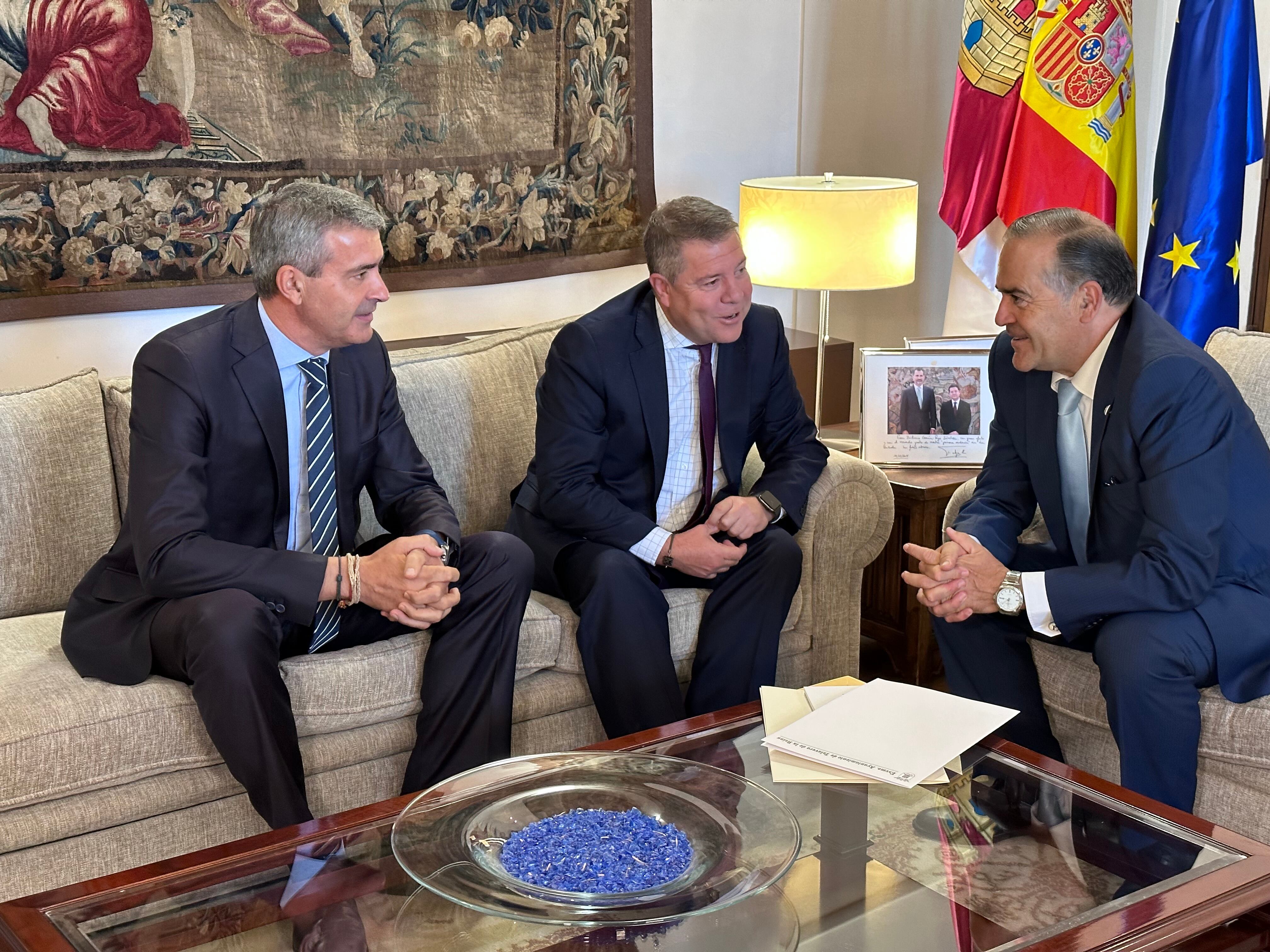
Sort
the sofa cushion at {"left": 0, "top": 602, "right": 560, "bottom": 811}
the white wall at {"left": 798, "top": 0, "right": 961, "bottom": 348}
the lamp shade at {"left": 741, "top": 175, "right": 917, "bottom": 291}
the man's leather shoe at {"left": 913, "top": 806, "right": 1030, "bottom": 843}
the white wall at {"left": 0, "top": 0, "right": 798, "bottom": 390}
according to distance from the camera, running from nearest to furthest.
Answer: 1. the man's leather shoe at {"left": 913, "top": 806, "right": 1030, "bottom": 843}
2. the sofa cushion at {"left": 0, "top": 602, "right": 560, "bottom": 811}
3. the lamp shade at {"left": 741, "top": 175, "right": 917, "bottom": 291}
4. the white wall at {"left": 0, "top": 0, "right": 798, "bottom": 390}
5. the white wall at {"left": 798, "top": 0, "right": 961, "bottom": 348}

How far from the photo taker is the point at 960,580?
2.31 m

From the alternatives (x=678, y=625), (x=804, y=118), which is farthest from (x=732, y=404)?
(x=804, y=118)

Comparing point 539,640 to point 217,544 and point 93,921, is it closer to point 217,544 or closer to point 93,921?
point 217,544

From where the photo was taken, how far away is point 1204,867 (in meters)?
1.55

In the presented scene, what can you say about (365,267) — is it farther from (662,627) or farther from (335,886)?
(335,886)

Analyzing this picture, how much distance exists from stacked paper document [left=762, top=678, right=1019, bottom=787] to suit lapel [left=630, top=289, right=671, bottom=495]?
30.8 inches

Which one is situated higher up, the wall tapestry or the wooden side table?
the wall tapestry

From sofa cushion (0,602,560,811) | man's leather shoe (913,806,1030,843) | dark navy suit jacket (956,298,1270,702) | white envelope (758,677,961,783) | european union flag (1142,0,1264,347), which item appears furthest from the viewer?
european union flag (1142,0,1264,347)

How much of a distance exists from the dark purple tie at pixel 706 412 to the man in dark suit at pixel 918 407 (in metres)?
0.70

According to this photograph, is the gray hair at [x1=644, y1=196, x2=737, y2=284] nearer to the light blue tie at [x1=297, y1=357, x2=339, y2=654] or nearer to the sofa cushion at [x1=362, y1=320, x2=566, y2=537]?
the sofa cushion at [x1=362, y1=320, x2=566, y2=537]

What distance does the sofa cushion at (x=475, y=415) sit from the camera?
284cm

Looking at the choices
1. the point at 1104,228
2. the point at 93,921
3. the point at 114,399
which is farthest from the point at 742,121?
the point at 93,921

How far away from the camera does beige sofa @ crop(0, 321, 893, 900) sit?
2070 millimetres

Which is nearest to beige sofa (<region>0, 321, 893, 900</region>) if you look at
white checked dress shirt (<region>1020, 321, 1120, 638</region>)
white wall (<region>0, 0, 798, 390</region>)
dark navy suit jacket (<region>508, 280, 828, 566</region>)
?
dark navy suit jacket (<region>508, 280, 828, 566</region>)
